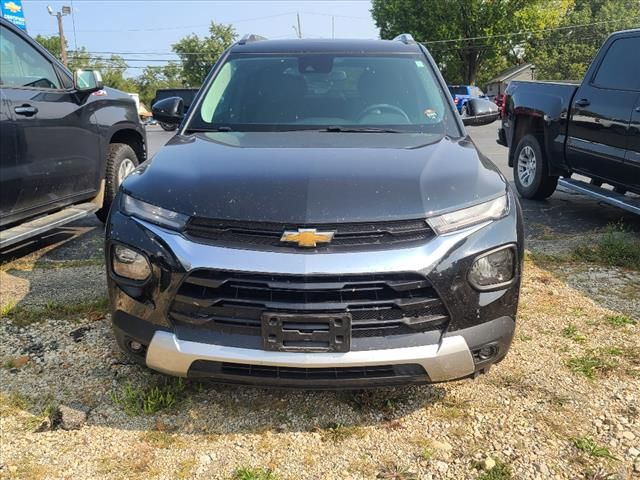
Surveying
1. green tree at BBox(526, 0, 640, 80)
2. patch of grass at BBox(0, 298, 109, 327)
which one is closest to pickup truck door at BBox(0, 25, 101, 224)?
patch of grass at BBox(0, 298, 109, 327)

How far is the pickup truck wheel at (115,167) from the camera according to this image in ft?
18.3

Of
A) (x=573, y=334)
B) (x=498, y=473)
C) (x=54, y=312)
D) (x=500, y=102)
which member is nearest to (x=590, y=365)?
(x=573, y=334)

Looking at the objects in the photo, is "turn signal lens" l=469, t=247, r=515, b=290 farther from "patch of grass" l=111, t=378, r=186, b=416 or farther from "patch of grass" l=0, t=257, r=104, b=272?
"patch of grass" l=0, t=257, r=104, b=272

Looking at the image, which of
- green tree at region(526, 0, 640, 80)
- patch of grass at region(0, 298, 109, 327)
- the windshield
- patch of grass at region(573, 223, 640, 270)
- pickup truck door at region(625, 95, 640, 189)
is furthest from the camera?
green tree at region(526, 0, 640, 80)

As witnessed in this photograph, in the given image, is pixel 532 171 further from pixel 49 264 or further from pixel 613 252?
pixel 49 264

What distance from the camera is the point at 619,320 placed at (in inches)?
143

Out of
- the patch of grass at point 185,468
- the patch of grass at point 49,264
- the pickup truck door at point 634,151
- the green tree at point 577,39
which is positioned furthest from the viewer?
the green tree at point 577,39

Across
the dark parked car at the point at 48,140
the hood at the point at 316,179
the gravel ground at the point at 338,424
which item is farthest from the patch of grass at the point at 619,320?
the dark parked car at the point at 48,140

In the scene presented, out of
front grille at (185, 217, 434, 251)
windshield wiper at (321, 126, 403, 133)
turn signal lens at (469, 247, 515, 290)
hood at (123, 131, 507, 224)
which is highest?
windshield wiper at (321, 126, 403, 133)

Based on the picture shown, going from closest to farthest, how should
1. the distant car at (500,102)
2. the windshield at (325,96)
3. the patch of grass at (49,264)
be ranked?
the windshield at (325,96) < the patch of grass at (49,264) < the distant car at (500,102)

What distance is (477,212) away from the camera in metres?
2.45

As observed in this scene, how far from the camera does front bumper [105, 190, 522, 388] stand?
2.25 m

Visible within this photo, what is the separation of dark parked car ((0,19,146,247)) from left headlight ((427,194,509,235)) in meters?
3.25

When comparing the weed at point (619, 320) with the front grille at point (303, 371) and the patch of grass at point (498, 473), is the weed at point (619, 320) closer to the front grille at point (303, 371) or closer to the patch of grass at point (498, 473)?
the patch of grass at point (498, 473)
